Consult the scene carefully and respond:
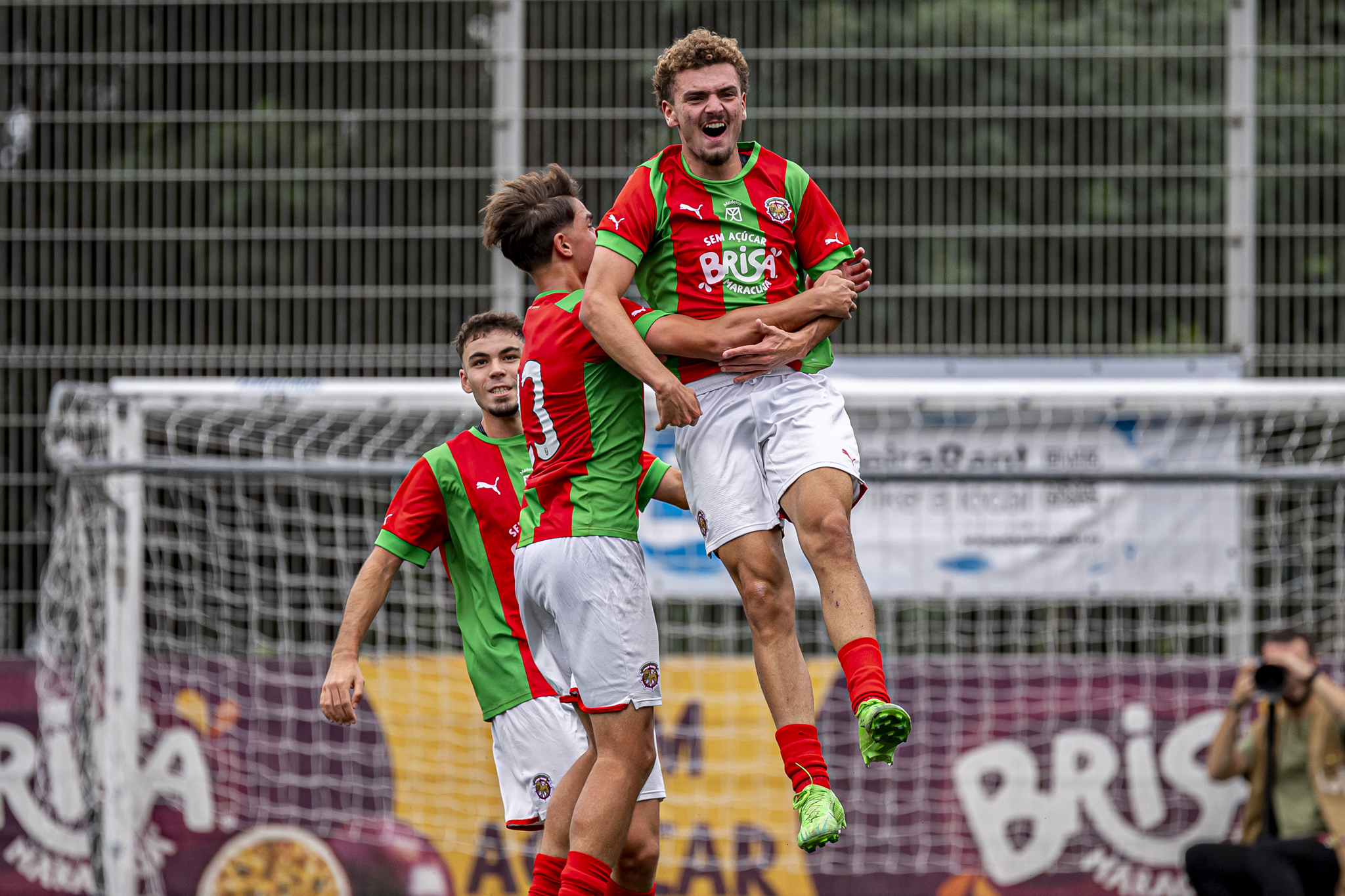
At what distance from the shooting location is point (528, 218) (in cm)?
447

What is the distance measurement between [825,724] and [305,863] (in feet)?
9.87

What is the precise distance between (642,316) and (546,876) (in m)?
1.69

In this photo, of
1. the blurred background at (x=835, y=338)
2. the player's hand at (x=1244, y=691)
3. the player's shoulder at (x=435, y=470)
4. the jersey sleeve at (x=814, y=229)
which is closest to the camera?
the jersey sleeve at (x=814, y=229)

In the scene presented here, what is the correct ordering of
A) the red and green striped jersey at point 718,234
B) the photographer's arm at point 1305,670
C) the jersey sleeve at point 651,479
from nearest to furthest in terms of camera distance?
the red and green striped jersey at point 718,234, the jersey sleeve at point 651,479, the photographer's arm at point 1305,670

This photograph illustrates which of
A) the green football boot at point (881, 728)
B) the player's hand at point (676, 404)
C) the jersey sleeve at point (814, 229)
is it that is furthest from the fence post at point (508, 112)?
the green football boot at point (881, 728)

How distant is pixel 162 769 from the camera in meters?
8.44

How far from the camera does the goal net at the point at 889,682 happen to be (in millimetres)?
8336

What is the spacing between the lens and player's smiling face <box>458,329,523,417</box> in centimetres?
506

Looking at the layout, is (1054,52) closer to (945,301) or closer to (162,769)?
(945,301)

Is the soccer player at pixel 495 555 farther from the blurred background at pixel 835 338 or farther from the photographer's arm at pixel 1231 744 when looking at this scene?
the photographer's arm at pixel 1231 744

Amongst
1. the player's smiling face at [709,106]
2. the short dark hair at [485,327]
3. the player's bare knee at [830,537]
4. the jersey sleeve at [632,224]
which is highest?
the player's smiling face at [709,106]

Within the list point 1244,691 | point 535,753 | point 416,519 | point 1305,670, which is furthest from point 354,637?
point 1305,670

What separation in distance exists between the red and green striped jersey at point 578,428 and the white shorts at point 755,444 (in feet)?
0.65

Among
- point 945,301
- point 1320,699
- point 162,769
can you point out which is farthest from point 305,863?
point 1320,699
